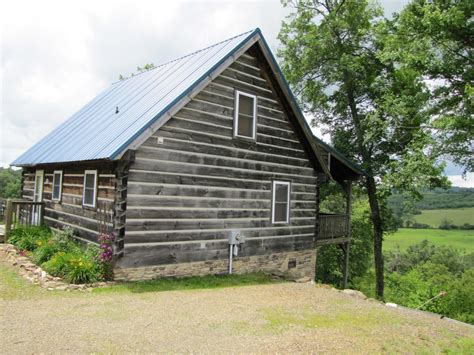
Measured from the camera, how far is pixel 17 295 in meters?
8.44

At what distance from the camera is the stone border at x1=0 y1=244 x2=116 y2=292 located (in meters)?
9.10

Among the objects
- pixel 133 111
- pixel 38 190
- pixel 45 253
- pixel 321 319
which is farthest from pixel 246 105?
pixel 38 190

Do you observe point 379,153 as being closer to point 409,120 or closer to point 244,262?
point 409,120

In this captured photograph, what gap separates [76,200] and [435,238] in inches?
2900

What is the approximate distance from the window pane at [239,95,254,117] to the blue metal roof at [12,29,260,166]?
5.38 feet

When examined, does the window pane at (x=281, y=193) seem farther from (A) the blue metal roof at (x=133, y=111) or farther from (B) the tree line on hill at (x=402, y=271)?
(B) the tree line on hill at (x=402, y=271)

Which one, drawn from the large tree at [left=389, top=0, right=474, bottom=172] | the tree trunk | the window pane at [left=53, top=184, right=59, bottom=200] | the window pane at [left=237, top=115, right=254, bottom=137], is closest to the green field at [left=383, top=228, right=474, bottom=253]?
the tree trunk

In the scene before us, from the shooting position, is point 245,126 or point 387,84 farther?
point 387,84

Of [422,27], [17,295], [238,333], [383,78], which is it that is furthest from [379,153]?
[17,295]

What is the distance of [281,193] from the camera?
14.5 meters

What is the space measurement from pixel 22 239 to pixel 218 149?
755 centimetres

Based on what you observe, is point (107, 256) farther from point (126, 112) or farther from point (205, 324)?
point (126, 112)

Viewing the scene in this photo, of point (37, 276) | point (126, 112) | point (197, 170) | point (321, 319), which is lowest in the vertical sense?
point (321, 319)

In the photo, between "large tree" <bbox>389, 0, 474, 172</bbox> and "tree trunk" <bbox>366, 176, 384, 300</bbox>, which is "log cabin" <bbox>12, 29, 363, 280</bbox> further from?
"tree trunk" <bbox>366, 176, 384, 300</bbox>
